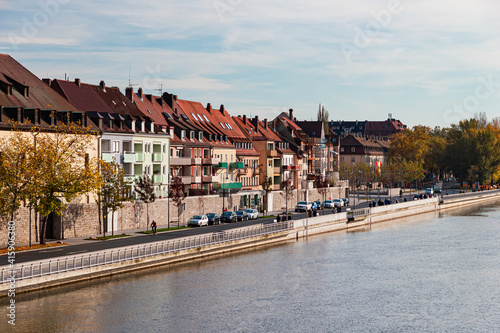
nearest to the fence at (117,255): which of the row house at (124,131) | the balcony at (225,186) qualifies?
the row house at (124,131)

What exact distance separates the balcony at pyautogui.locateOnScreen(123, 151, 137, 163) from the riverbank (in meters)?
15.6

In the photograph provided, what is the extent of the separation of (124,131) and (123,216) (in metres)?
10.7

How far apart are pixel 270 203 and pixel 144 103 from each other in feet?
77.4

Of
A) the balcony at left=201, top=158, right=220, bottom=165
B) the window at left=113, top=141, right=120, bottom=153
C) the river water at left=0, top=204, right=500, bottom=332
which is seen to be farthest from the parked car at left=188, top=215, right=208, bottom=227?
the balcony at left=201, top=158, right=220, bottom=165

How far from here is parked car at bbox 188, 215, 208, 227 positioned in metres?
80.8

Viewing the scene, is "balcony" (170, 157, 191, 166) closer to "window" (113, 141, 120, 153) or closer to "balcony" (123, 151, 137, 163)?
"balcony" (123, 151, 137, 163)

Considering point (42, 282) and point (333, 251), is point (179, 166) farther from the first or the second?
point (42, 282)

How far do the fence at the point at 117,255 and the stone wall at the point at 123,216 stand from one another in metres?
9.81

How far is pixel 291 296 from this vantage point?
53.2 m

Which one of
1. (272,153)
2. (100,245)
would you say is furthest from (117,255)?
(272,153)

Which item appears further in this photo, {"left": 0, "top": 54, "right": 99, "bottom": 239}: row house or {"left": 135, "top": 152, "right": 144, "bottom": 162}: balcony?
{"left": 135, "top": 152, "right": 144, "bottom": 162}: balcony

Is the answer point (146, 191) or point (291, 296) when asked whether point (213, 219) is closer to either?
point (146, 191)

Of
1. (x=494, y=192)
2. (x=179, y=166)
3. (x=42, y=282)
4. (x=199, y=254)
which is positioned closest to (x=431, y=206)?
(x=494, y=192)

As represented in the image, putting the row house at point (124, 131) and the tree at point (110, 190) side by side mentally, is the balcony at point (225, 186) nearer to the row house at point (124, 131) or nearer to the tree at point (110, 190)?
the row house at point (124, 131)
